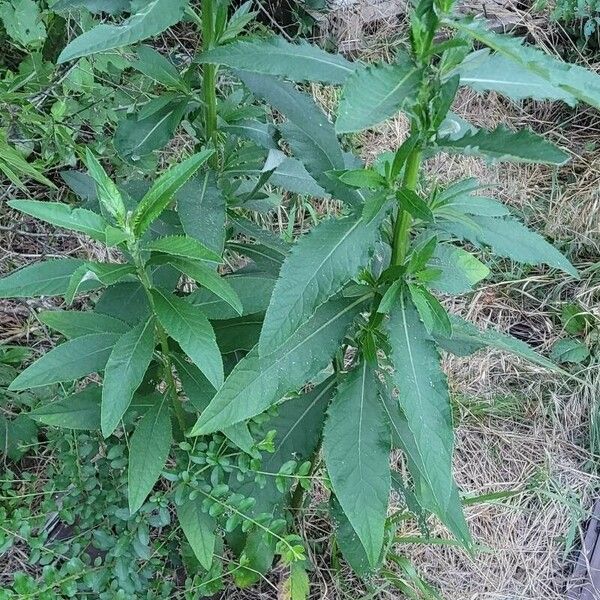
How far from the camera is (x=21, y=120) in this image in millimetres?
2096

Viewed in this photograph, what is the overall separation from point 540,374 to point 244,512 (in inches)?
63.4

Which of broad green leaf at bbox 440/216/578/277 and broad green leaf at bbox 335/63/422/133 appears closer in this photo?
broad green leaf at bbox 335/63/422/133

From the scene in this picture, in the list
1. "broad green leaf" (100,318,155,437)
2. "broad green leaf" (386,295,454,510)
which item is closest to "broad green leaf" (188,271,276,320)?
"broad green leaf" (100,318,155,437)

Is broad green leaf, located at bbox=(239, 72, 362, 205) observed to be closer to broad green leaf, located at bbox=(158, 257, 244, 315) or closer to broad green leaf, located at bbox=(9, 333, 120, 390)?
broad green leaf, located at bbox=(158, 257, 244, 315)

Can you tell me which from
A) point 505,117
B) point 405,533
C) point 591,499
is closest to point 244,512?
point 405,533

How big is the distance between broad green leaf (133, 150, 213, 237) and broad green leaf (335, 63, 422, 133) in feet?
0.88

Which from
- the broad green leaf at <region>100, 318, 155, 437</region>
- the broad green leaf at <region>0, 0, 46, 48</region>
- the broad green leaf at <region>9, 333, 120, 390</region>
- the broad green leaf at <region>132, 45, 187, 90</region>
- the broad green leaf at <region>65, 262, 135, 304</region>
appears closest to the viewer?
the broad green leaf at <region>65, 262, 135, 304</region>

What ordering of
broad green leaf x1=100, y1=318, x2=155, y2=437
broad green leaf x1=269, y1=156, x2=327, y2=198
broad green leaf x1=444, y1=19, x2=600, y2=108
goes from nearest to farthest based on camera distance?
broad green leaf x1=444, y1=19, x2=600, y2=108 < broad green leaf x1=100, y1=318, x2=155, y2=437 < broad green leaf x1=269, y1=156, x2=327, y2=198

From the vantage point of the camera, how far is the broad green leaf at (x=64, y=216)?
3.49ft

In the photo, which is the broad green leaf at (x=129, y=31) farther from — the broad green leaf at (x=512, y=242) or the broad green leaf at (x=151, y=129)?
the broad green leaf at (x=512, y=242)

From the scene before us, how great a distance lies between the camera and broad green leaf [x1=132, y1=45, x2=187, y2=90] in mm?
1434

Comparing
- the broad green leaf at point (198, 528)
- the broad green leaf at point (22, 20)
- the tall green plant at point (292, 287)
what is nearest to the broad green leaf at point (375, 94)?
the tall green plant at point (292, 287)

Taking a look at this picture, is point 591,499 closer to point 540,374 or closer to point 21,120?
point 540,374

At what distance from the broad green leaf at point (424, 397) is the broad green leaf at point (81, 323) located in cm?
50
